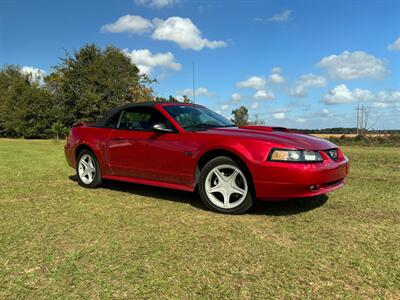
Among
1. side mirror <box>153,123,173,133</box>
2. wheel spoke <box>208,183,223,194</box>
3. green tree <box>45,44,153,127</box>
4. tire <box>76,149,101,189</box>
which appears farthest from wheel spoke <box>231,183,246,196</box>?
green tree <box>45,44,153,127</box>

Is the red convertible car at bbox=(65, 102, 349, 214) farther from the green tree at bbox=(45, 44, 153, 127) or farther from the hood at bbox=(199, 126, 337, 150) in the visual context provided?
the green tree at bbox=(45, 44, 153, 127)

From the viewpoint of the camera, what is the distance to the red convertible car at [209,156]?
12.9 ft

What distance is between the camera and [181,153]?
15.0 feet

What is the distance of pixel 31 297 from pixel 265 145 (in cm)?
271

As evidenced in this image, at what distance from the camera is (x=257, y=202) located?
15.8 ft

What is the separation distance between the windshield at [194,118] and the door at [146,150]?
18cm

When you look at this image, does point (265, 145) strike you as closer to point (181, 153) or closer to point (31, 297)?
point (181, 153)

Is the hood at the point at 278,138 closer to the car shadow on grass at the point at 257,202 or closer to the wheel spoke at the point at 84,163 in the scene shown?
the car shadow on grass at the point at 257,202

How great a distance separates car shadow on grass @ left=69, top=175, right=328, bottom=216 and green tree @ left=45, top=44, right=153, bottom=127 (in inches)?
1249

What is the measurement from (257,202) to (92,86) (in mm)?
34896

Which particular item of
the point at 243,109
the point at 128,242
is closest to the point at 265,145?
the point at 128,242

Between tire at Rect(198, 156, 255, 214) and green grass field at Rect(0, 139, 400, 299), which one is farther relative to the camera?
tire at Rect(198, 156, 255, 214)

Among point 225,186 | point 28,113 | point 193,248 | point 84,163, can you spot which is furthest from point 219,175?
point 28,113

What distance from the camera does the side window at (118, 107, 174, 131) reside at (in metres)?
5.06
